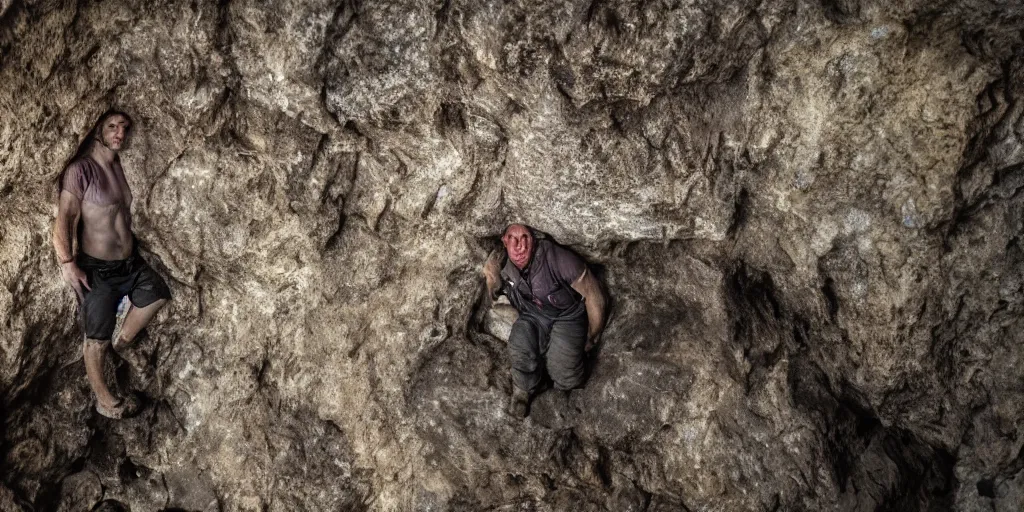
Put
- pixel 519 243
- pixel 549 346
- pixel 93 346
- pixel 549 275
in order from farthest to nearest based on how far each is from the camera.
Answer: pixel 549 346 → pixel 93 346 → pixel 549 275 → pixel 519 243

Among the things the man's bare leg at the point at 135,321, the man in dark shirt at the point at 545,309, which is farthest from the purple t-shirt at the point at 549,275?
the man's bare leg at the point at 135,321

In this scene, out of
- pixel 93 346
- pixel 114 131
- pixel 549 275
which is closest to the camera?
pixel 114 131

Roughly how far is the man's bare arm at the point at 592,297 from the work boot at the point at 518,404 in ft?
1.92

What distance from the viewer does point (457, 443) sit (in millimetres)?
5703

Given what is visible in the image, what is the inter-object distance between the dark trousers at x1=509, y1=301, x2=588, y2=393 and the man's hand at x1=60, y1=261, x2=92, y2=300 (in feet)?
8.49

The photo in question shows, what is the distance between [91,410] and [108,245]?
44.9 inches

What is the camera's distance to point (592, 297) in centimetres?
541

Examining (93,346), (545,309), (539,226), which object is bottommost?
(93,346)

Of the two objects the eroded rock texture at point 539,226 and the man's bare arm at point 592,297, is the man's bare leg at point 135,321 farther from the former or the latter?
the man's bare arm at point 592,297

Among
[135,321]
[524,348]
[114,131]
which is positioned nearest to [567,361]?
[524,348]

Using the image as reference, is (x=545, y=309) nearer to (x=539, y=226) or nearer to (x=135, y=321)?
(x=539, y=226)

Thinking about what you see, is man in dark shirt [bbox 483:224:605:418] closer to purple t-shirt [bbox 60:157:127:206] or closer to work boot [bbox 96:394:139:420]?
purple t-shirt [bbox 60:157:127:206]

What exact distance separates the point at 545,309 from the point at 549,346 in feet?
0.80

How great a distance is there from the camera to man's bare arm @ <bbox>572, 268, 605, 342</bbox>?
5.35 meters
